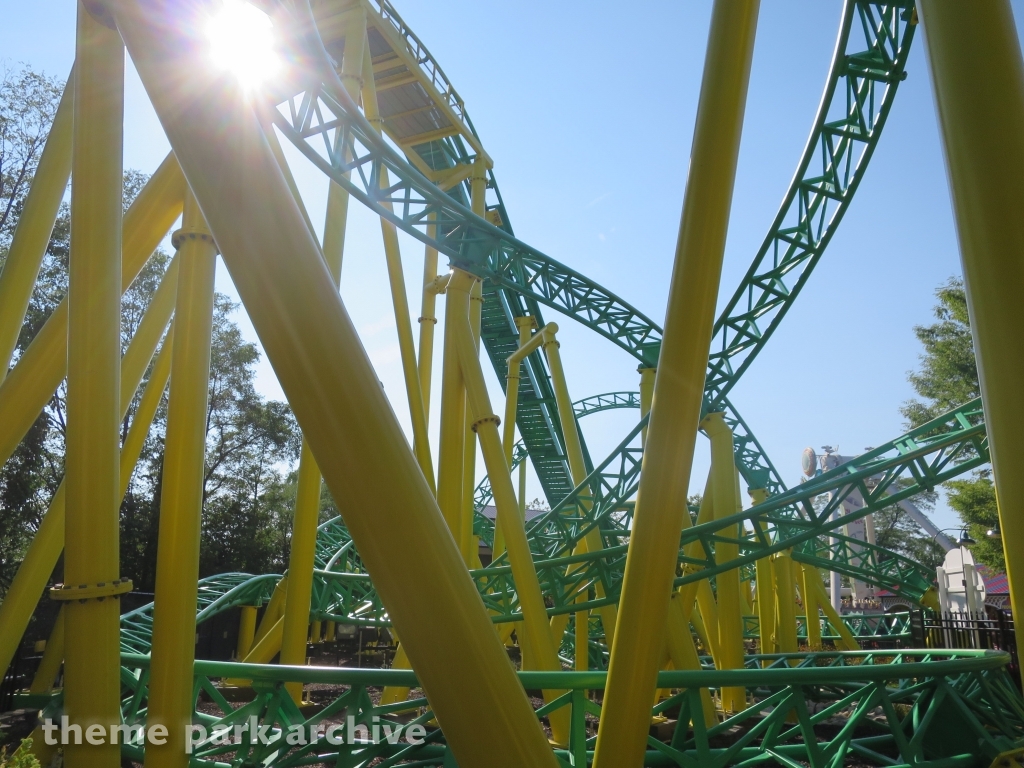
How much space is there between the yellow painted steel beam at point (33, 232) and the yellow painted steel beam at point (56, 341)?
0.90ft

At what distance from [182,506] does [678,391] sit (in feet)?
5.34

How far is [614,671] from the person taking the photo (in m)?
1.75

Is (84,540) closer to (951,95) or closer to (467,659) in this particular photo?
(467,659)

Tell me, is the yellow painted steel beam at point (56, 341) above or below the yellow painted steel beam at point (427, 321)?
below

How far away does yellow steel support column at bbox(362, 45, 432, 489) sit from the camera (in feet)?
18.7

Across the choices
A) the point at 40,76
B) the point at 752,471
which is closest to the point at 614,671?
the point at 752,471

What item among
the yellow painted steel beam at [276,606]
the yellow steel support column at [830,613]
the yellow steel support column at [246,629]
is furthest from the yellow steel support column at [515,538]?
the yellow steel support column at [246,629]

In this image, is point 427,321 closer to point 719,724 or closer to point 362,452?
point 719,724

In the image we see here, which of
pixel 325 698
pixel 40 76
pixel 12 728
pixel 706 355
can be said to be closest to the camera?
pixel 706 355

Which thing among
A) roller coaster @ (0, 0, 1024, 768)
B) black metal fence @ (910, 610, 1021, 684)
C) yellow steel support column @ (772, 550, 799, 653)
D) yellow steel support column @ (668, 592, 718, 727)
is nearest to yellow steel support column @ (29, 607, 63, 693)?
roller coaster @ (0, 0, 1024, 768)

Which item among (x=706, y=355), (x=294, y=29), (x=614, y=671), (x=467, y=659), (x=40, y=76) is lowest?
(x=614, y=671)

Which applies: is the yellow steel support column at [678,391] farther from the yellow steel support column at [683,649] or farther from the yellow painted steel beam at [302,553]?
the yellow steel support column at [683,649]

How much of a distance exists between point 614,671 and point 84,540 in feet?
4.60

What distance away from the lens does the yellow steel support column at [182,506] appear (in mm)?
2176
